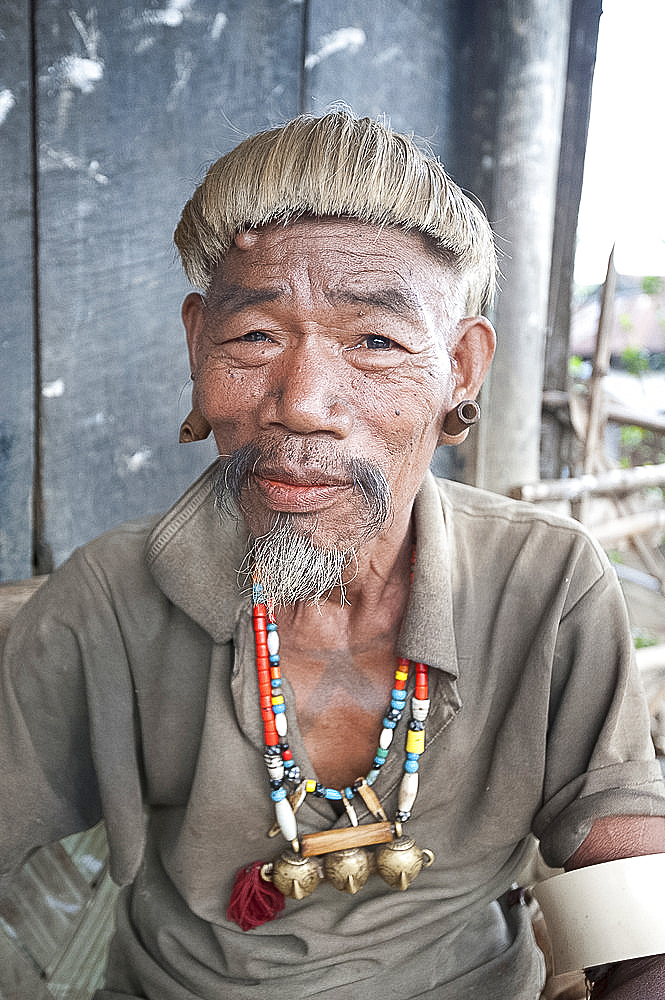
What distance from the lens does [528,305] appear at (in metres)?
2.29

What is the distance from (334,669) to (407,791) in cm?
22

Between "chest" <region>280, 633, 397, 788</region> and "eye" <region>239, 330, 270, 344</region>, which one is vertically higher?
"eye" <region>239, 330, 270, 344</region>

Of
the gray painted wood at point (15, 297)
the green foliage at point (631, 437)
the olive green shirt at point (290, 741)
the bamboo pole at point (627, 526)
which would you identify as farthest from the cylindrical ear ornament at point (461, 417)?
the green foliage at point (631, 437)

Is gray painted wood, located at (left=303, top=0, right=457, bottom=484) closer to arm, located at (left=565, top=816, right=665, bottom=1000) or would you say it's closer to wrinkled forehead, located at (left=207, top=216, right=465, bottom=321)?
wrinkled forehead, located at (left=207, top=216, right=465, bottom=321)

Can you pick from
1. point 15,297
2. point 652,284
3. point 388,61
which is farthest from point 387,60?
point 652,284

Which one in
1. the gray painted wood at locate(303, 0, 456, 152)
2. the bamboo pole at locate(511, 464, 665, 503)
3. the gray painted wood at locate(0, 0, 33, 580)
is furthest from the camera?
the bamboo pole at locate(511, 464, 665, 503)

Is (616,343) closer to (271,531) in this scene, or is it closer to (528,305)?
(528,305)

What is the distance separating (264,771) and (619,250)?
77.8 inches

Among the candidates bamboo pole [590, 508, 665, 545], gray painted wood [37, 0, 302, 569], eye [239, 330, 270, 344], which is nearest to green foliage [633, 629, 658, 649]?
bamboo pole [590, 508, 665, 545]

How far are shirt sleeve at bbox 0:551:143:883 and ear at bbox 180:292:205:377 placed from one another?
0.38m

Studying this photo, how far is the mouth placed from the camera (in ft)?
3.75

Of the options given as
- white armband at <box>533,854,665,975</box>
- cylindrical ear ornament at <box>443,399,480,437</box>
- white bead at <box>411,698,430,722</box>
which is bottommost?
white armband at <box>533,854,665,975</box>

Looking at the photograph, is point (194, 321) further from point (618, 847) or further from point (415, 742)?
point (618, 847)

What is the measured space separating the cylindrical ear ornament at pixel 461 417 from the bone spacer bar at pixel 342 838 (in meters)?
0.61
